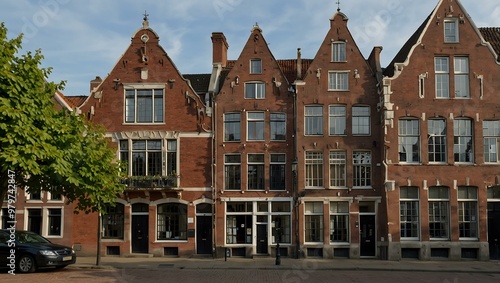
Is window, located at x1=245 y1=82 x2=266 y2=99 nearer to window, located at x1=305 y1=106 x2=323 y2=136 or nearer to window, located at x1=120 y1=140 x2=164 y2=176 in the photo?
window, located at x1=305 y1=106 x2=323 y2=136

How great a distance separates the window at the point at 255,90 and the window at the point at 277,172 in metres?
3.56

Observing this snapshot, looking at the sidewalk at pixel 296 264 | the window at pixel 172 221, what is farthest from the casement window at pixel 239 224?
the window at pixel 172 221

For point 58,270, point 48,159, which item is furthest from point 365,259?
point 48,159

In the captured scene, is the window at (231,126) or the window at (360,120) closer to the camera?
the window at (360,120)

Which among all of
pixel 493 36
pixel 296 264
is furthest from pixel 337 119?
pixel 493 36

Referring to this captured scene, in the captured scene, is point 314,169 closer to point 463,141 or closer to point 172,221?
point 463,141

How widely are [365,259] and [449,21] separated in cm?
1407

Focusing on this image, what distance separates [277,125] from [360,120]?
4749 millimetres

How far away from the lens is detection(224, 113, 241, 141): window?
111 ft

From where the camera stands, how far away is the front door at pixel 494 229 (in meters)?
31.9

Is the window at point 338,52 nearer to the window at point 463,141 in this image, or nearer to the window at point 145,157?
the window at point 463,141

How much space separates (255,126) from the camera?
3378 cm

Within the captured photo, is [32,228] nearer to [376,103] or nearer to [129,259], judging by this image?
[129,259]

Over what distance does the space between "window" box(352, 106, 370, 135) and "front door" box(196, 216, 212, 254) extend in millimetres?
9812
